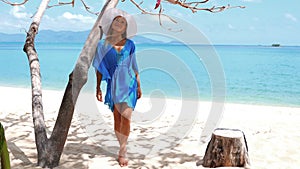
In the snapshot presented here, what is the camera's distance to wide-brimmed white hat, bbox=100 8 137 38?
331cm

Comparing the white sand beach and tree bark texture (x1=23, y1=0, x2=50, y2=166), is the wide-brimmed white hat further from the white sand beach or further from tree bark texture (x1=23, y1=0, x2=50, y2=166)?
the white sand beach

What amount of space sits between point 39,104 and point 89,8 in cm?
174

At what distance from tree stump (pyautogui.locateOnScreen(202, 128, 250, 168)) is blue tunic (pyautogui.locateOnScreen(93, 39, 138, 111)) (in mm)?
888

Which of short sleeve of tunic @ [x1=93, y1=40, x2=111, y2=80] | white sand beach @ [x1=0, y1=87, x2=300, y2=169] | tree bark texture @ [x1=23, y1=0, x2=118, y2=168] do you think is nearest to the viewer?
tree bark texture @ [x1=23, y1=0, x2=118, y2=168]

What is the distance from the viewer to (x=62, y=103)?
3359mm

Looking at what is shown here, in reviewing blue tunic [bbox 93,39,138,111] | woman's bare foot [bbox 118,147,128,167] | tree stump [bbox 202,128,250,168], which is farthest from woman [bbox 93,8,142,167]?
tree stump [bbox 202,128,250,168]

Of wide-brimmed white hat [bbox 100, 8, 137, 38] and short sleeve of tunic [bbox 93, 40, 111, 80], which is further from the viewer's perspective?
short sleeve of tunic [bbox 93, 40, 111, 80]

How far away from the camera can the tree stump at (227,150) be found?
11.3 feet

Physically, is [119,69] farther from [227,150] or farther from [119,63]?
[227,150]

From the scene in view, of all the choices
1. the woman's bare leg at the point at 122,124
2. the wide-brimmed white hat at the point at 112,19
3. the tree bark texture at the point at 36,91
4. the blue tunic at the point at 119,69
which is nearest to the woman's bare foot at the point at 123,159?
the woman's bare leg at the point at 122,124

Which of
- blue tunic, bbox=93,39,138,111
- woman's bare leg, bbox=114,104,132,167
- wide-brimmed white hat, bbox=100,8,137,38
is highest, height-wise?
wide-brimmed white hat, bbox=100,8,137,38

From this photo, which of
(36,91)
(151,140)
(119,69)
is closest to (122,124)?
(119,69)

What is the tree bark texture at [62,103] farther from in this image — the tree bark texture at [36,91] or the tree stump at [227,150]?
the tree stump at [227,150]

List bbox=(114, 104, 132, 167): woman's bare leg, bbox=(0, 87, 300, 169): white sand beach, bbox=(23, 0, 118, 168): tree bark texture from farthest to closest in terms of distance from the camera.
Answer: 1. bbox=(0, 87, 300, 169): white sand beach
2. bbox=(114, 104, 132, 167): woman's bare leg
3. bbox=(23, 0, 118, 168): tree bark texture
